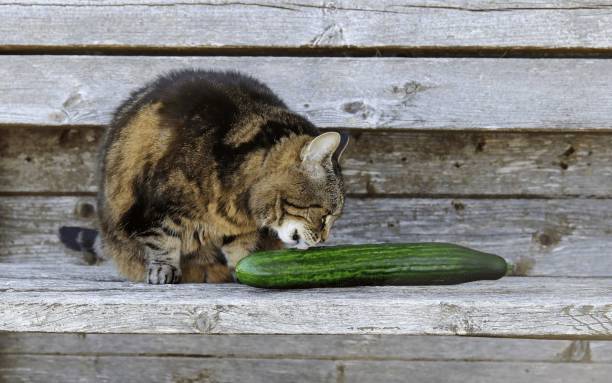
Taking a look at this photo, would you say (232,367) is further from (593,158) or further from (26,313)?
(593,158)

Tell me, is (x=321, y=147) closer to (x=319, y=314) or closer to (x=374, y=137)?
(x=319, y=314)

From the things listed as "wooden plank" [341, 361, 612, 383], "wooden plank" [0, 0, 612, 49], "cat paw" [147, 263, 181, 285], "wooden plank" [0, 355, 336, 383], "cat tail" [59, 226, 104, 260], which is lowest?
"wooden plank" [0, 355, 336, 383]

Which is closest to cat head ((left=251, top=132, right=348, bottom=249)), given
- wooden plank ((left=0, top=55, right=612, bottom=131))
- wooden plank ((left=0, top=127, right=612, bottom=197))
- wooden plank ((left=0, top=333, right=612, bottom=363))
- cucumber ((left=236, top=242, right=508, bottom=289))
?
cucumber ((left=236, top=242, right=508, bottom=289))

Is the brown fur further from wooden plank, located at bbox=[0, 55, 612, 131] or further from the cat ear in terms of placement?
wooden plank, located at bbox=[0, 55, 612, 131]

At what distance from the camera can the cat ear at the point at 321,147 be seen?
1999 millimetres

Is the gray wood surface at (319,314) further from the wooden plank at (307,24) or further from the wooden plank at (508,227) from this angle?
the wooden plank at (307,24)

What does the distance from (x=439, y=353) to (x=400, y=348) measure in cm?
15

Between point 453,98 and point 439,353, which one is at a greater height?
point 453,98

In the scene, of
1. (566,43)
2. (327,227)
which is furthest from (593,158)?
(327,227)

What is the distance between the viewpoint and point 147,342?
2.78m

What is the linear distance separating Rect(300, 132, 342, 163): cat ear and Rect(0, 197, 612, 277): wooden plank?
0.64 meters

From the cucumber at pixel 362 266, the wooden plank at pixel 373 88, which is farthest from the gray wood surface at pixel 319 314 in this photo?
the wooden plank at pixel 373 88

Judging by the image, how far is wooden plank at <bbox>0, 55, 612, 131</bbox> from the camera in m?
2.50

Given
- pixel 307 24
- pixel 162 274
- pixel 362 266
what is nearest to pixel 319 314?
pixel 362 266
